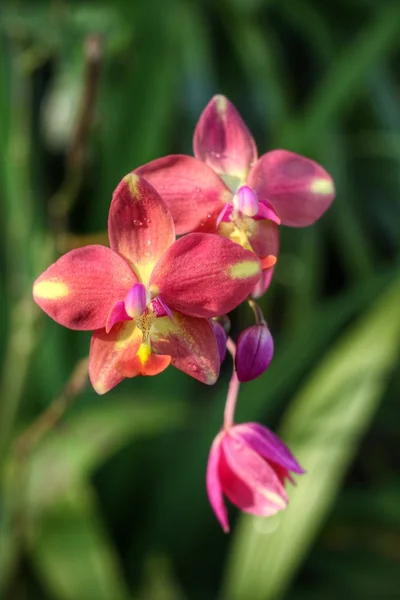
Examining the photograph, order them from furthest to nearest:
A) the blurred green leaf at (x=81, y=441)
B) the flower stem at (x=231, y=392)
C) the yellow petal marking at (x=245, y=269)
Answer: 1. the blurred green leaf at (x=81, y=441)
2. the flower stem at (x=231, y=392)
3. the yellow petal marking at (x=245, y=269)

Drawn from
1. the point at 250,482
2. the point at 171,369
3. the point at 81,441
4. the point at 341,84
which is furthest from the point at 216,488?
the point at 341,84

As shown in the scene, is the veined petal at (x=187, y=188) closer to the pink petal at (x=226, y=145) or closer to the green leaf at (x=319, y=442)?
the pink petal at (x=226, y=145)

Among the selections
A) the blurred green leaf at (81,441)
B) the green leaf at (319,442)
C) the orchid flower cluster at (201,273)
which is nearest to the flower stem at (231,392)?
the orchid flower cluster at (201,273)

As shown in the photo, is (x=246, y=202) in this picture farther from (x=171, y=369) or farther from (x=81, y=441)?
(x=171, y=369)

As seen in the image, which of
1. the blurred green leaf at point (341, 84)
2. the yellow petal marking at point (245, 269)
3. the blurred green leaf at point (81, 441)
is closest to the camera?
the yellow petal marking at point (245, 269)

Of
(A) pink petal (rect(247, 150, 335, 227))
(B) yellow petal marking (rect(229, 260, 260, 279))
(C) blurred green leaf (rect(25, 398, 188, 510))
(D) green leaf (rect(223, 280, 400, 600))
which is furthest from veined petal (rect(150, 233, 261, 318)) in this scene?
(D) green leaf (rect(223, 280, 400, 600))

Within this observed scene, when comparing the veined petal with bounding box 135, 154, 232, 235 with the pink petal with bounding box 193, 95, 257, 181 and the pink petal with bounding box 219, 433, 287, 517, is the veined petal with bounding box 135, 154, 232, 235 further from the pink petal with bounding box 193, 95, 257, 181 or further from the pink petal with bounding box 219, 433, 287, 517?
the pink petal with bounding box 219, 433, 287, 517

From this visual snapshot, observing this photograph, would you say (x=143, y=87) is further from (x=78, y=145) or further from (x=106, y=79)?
(x=78, y=145)
